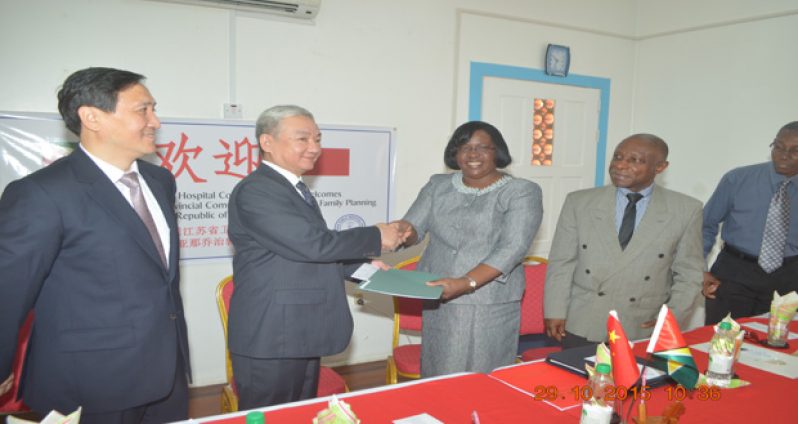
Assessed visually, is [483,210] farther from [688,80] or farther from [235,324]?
[688,80]

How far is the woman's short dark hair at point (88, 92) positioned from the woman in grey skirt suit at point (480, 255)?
129cm

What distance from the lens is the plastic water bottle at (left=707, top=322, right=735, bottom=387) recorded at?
1.77m

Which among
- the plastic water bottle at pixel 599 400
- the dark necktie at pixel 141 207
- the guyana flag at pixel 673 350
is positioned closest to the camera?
the plastic water bottle at pixel 599 400

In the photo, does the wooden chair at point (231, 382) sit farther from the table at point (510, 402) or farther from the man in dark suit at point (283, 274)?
the table at point (510, 402)

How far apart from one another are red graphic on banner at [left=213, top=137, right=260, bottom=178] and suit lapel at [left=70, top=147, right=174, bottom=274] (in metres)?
1.97

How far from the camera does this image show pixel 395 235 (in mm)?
2469

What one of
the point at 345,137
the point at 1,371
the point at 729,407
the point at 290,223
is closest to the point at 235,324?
the point at 290,223

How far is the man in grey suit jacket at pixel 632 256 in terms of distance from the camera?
7.79 feet

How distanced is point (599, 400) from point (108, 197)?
5.00 feet

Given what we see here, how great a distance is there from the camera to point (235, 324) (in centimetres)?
215

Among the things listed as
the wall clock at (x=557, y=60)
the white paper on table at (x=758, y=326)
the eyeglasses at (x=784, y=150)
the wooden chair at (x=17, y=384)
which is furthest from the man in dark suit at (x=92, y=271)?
the wall clock at (x=557, y=60)

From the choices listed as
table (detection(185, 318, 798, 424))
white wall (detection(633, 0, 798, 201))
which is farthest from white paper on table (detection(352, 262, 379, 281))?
white wall (detection(633, 0, 798, 201))

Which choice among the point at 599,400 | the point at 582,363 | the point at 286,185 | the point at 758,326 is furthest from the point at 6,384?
the point at 758,326

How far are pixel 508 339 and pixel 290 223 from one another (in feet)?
3.64
